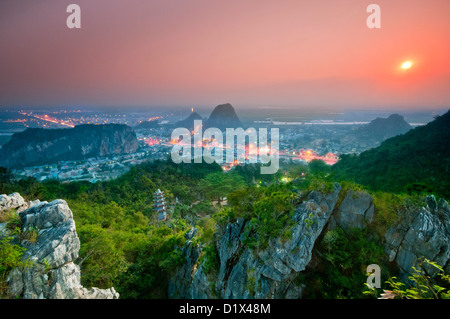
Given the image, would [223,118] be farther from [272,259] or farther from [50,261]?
[50,261]

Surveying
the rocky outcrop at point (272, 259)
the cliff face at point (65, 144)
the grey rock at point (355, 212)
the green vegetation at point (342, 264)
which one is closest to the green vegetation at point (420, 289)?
the green vegetation at point (342, 264)

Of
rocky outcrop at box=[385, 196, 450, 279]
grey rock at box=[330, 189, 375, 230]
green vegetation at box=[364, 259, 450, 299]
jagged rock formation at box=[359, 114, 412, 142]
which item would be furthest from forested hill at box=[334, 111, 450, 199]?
jagged rock formation at box=[359, 114, 412, 142]

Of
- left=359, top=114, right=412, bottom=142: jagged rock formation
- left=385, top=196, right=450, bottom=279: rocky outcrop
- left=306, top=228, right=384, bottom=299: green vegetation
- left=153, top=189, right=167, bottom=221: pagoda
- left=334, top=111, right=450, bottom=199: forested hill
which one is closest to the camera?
left=385, top=196, right=450, bottom=279: rocky outcrop

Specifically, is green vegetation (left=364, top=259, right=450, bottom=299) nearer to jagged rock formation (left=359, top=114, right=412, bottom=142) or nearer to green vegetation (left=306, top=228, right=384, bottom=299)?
green vegetation (left=306, top=228, right=384, bottom=299)

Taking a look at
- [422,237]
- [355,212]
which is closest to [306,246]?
[355,212]

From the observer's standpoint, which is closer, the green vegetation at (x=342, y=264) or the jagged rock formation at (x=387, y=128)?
the green vegetation at (x=342, y=264)

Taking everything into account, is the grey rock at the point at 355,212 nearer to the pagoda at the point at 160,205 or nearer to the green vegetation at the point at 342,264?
the green vegetation at the point at 342,264
